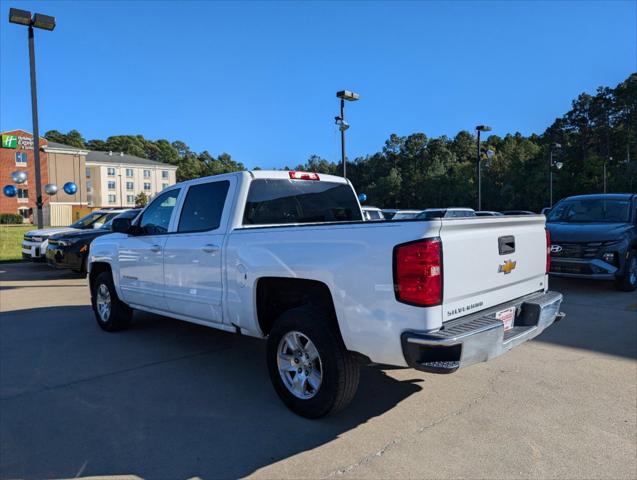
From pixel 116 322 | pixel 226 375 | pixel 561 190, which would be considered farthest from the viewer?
pixel 561 190

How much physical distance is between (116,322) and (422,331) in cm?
486

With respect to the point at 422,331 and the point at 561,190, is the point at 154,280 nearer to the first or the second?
the point at 422,331

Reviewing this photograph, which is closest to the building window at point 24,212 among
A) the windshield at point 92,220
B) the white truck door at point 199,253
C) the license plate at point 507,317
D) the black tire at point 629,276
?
the windshield at point 92,220

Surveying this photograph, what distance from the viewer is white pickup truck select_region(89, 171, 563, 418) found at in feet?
9.77

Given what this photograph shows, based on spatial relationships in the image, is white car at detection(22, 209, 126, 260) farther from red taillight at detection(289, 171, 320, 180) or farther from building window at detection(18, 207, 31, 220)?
building window at detection(18, 207, 31, 220)

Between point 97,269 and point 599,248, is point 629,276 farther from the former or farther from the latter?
point 97,269

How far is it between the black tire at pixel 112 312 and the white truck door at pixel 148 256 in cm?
36

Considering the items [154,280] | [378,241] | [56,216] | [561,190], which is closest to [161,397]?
[154,280]

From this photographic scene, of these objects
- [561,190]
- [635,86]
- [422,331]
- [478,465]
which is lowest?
[478,465]

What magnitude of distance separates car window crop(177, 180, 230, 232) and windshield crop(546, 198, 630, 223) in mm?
8005

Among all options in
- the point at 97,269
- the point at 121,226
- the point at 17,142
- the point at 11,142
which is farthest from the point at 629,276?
the point at 11,142

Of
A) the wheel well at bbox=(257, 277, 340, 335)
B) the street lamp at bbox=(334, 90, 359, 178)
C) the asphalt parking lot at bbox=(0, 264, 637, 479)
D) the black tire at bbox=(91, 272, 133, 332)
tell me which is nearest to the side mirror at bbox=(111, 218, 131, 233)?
the black tire at bbox=(91, 272, 133, 332)

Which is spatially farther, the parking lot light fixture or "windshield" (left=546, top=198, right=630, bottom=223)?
the parking lot light fixture

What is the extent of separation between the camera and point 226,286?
4.28m
